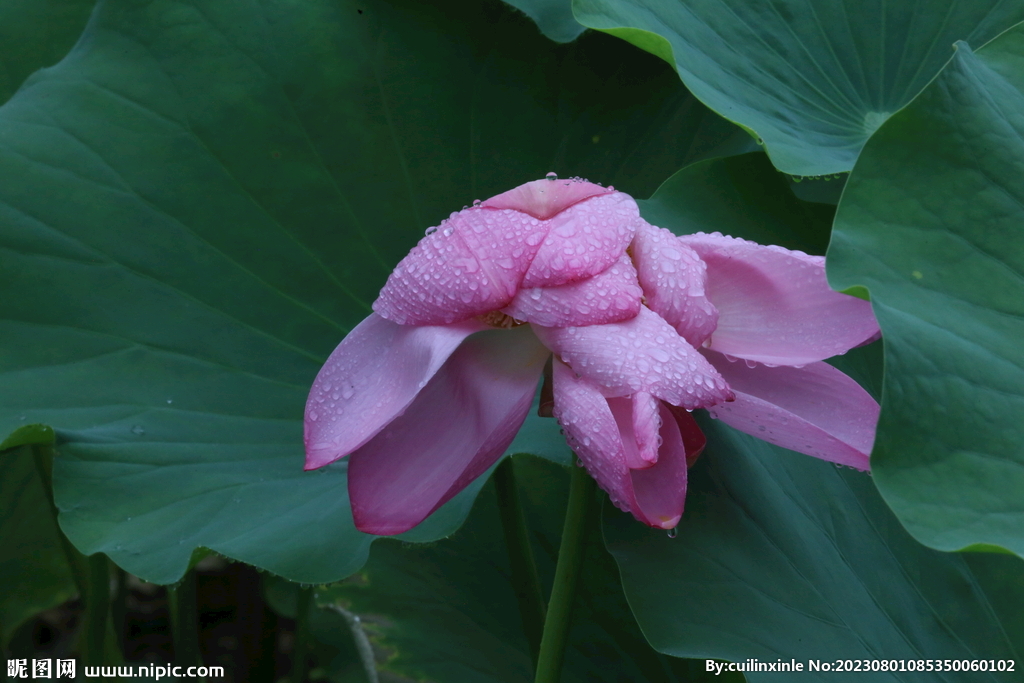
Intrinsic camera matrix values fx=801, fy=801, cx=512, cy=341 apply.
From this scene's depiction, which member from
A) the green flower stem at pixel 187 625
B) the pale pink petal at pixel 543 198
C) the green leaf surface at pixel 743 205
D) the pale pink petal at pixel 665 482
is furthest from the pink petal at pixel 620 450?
the green flower stem at pixel 187 625

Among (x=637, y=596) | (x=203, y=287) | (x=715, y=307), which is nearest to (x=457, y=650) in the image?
(x=637, y=596)

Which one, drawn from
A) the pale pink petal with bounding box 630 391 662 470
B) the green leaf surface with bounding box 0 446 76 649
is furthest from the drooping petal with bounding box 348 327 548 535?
the green leaf surface with bounding box 0 446 76 649

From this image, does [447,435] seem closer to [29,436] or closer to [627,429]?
[627,429]

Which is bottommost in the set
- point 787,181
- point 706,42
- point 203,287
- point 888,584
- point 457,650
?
point 457,650

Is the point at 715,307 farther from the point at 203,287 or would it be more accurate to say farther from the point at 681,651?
the point at 203,287

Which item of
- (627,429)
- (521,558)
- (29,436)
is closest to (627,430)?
(627,429)

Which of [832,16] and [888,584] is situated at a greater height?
[832,16]

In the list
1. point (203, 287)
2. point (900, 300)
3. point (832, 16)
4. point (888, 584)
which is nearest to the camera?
point (900, 300)

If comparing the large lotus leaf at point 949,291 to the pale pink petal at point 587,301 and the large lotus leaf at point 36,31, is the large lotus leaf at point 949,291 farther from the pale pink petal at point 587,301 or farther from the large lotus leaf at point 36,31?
the large lotus leaf at point 36,31
